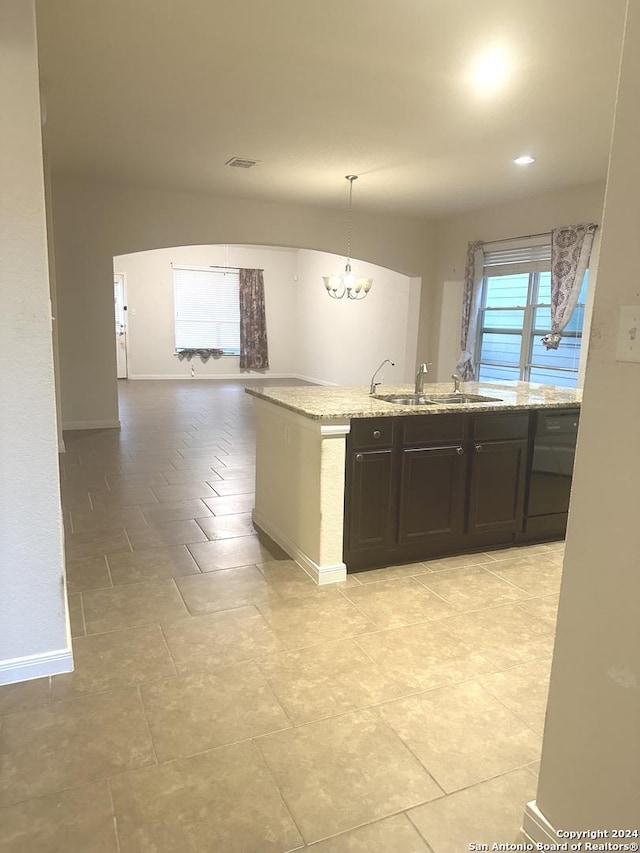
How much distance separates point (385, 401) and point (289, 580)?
114cm

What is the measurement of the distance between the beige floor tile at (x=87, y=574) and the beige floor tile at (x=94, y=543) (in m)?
0.07

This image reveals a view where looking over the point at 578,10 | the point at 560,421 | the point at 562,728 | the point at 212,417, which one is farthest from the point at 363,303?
the point at 562,728

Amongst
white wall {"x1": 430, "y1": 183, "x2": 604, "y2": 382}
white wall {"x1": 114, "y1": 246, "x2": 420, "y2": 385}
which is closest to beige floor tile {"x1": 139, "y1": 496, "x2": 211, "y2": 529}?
white wall {"x1": 430, "y1": 183, "x2": 604, "y2": 382}

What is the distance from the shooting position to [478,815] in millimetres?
1646

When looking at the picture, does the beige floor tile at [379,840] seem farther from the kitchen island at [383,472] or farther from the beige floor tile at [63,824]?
the kitchen island at [383,472]

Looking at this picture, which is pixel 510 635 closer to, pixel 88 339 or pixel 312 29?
pixel 312 29

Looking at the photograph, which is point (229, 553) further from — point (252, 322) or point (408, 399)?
point (252, 322)

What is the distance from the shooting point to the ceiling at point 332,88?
2.77 metres

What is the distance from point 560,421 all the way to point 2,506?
3.03 meters

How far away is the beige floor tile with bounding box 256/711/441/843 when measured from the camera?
64.8 inches

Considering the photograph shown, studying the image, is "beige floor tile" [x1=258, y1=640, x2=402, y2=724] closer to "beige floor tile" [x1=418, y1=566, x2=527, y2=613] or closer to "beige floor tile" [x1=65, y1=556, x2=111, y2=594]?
"beige floor tile" [x1=418, y1=566, x2=527, y2=613]

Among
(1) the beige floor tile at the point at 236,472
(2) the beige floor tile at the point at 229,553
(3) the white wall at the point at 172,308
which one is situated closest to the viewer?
(2) the beige floor tile at the point at 229,553

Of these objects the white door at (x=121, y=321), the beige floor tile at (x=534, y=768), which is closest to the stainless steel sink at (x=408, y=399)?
the beige floor tile at (x=534, y=768)

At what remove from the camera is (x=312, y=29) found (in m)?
2.88
